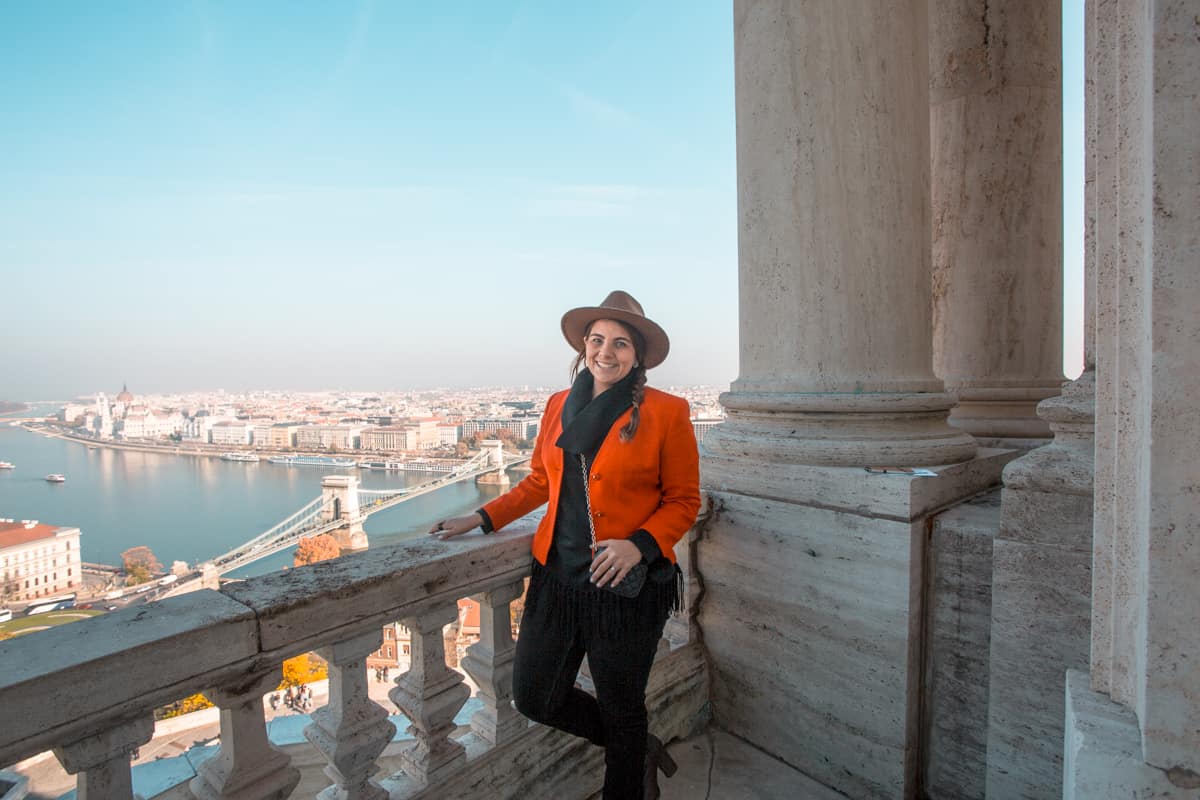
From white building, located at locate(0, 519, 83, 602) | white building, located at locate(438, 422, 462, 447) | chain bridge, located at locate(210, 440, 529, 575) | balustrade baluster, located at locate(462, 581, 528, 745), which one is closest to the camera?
balustrade baluster, located at locate(462, 581, 528, 745)

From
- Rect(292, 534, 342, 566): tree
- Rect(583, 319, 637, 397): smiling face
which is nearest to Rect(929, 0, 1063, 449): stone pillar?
Rect(583, 319, 637, 397): smiling face

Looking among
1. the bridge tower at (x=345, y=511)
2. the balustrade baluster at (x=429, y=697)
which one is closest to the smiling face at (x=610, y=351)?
the balustrade baluster at (x=429, y=697)

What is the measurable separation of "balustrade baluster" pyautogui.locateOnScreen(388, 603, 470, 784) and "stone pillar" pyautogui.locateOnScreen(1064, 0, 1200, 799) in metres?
2.06

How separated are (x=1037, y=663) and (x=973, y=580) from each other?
407 mm

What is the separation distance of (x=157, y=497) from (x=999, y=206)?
123 feet

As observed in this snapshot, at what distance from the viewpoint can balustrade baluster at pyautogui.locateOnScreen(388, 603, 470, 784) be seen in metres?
2.54

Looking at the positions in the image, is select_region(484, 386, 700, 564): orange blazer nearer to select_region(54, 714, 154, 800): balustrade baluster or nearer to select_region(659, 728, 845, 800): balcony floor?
select_region(54, 714, 154, 800): balustrade baluster

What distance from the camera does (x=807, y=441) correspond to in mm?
3477

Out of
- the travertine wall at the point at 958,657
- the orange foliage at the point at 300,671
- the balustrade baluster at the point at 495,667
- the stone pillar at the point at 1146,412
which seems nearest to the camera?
the stone pillar at the point at 1146,412

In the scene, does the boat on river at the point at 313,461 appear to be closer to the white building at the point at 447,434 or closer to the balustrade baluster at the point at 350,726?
the white building at the point at 447,434

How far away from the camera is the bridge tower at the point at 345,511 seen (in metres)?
24.6

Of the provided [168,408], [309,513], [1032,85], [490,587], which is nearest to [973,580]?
[490,587]

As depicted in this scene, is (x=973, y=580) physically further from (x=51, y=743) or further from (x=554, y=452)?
(x=51, y=743)

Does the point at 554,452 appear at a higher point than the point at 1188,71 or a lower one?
lower
